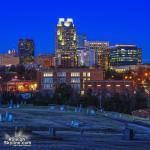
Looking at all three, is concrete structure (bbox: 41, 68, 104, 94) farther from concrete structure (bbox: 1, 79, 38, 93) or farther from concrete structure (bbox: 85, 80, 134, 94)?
concrete structure (bbox: 85, 80, 134, 94)

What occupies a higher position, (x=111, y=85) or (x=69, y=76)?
(x=69, y=76)

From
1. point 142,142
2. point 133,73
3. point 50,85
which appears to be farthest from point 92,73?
point 142,142

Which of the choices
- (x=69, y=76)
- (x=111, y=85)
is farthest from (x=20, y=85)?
(x=111, y=85)

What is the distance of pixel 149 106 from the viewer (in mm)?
90750

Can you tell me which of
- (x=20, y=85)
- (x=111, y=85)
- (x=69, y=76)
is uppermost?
(x=69, y=76)

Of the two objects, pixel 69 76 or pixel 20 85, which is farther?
pixel 20 85

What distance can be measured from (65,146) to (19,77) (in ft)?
559

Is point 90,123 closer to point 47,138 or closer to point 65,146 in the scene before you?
point 47,138

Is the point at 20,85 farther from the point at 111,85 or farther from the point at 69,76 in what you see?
the point at 111,85

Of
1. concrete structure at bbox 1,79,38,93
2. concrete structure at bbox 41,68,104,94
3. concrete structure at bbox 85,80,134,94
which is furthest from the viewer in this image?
concrete structure at bbox 1,79,38,93

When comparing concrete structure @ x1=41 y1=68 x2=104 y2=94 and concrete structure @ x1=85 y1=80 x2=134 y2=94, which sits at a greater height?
concrete structure @ x1=41 y1=68 x2=104 y2=94

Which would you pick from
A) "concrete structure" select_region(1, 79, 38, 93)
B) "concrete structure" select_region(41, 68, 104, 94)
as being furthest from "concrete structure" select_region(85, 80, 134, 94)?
"concrete structure" select_region(1, 79, 38, 93)

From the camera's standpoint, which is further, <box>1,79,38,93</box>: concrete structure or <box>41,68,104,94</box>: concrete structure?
<box>1,79,38,93</box>: concrete structure

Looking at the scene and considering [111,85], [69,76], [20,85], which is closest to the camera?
[111,85]
